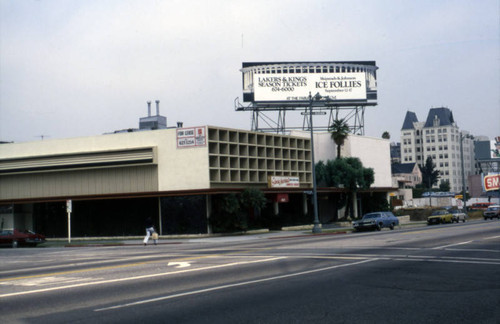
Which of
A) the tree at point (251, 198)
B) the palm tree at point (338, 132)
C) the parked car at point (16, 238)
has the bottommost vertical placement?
the parked car at point (16, 238)

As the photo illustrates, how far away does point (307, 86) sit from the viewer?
66438 mm

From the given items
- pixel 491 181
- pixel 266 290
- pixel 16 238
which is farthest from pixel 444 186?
pixel 266 290

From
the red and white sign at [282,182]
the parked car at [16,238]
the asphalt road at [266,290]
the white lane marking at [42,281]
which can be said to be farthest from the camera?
the red and white sign at [282,182]

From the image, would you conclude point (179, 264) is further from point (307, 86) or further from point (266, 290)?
point (307, 86)

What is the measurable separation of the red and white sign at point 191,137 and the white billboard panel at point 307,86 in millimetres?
21994

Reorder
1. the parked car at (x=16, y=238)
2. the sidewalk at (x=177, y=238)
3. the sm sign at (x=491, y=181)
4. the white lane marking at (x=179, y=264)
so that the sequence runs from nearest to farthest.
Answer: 1. the white lane marking at (x=179, y=264)
2. the parked car at (x=16, y=238)
3. the sidewalk at (x=177, y=238)
4. the sm sign at (x=491, y=181)

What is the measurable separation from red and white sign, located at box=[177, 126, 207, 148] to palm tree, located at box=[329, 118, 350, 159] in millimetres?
22167

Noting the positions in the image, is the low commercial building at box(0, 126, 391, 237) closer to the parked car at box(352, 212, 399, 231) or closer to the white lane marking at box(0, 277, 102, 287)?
the parked car at box(352, 212, 399, 231)

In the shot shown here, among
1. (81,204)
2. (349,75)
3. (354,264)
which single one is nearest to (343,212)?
(349,75)

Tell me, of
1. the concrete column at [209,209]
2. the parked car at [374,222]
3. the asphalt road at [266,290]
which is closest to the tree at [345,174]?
the parked car at [374,222]

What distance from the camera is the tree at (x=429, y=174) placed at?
168m

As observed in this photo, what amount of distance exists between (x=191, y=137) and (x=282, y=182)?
32.3ft

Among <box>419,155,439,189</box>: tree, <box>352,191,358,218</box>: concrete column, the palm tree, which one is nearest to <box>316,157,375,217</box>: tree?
<box>352,191,358,218</box>: concrete column

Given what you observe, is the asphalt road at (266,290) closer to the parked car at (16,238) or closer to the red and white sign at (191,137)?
the parked car at (16,238)
